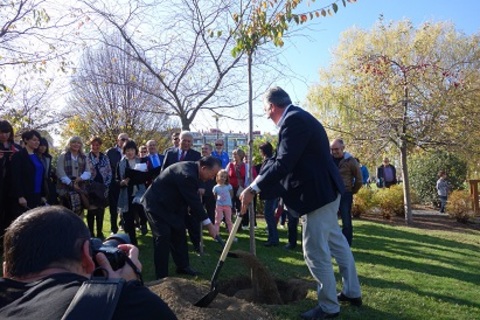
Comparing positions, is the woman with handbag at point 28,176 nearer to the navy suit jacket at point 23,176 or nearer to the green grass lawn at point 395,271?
the navy suit jacket at point 23,176

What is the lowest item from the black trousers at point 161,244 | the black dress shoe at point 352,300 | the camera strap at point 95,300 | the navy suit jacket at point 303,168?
the black dress shoe at point 352,300

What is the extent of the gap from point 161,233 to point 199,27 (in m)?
6.71

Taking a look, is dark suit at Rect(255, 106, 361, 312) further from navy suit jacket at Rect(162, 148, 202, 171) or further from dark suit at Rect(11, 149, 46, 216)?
dark suit at Rect(11, 149, 46, 216)

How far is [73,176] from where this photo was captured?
→ 774 centimetres

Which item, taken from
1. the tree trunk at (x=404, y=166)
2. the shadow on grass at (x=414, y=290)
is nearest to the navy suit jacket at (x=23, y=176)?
the shadow on grass at (x=414, y=290)

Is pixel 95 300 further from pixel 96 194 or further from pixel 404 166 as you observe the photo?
pixel 404 166

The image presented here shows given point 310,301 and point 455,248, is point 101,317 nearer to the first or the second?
point 310,301

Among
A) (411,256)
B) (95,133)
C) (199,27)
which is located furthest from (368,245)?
(95,133)

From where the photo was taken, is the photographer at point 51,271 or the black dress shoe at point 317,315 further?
the black dress shoe at point 317,315

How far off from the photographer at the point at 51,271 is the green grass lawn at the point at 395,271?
317 cm

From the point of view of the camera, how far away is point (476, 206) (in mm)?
16703

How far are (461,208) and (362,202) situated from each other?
3669 millimetres

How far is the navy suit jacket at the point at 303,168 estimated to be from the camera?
172 inches

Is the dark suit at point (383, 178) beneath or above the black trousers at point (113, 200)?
above
